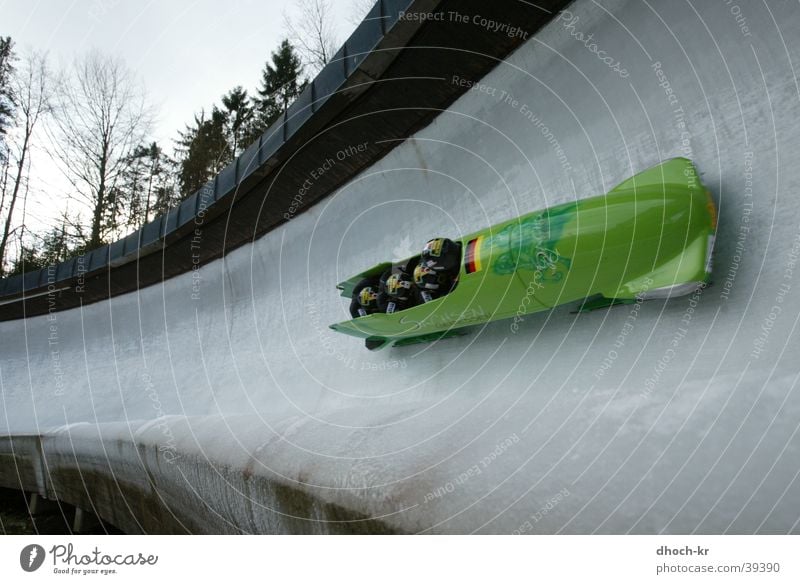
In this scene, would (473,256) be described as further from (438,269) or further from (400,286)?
(400,286)

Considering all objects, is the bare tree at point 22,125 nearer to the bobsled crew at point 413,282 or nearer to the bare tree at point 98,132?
the bare tree at point 98,132

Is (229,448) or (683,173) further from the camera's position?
(229,448)

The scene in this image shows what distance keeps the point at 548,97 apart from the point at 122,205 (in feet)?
55.5

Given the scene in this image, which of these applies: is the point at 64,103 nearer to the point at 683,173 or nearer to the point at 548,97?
the point at 548,97

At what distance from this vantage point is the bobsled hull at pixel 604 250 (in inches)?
109

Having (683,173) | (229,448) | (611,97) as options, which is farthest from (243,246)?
(683,173)

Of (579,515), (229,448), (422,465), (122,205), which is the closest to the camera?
(579,515)

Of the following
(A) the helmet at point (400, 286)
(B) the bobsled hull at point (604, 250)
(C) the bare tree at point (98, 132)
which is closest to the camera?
(B) the bobsled hull at point (604, 250)

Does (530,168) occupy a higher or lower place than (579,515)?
higher

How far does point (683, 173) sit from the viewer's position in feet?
9.63
